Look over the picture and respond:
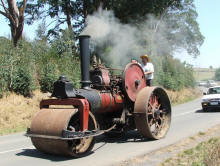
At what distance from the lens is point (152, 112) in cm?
783

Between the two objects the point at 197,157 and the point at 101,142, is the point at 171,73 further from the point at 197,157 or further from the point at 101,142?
the point at 197,157

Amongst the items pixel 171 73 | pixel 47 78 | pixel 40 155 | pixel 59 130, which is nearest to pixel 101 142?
pixel 40 155

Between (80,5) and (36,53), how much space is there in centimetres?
1016

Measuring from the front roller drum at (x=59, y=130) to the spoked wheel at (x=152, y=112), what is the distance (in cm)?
146

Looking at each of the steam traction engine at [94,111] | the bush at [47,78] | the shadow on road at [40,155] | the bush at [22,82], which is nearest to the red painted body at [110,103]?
the steam traction engine at [94,111]

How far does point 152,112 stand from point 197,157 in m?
2.26

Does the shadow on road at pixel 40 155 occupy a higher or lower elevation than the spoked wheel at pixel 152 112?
lower

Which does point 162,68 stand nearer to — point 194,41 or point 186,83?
point 186,83

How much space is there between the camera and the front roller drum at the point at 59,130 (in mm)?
5566

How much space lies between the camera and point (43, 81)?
1576 centimetres

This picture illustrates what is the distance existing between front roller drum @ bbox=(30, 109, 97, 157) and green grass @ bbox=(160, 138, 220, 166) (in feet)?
5.59

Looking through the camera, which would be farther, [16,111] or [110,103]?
[16,111]

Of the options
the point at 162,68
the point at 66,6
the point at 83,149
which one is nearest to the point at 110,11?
the point at 66,6

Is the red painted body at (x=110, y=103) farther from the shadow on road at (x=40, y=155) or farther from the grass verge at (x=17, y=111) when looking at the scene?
the grass verge at (x=17, y=111)
